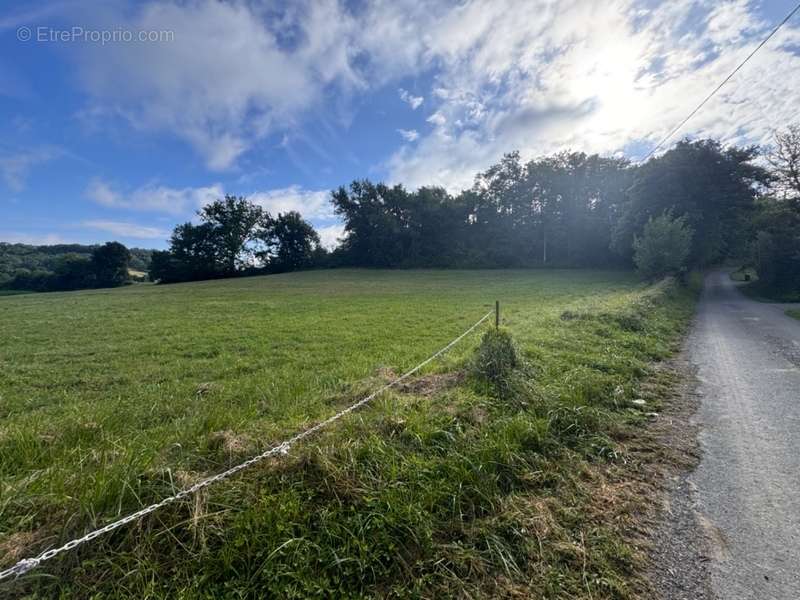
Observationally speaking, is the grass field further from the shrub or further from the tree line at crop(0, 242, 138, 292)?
the tree line at crop(0, 242, 138, 292)

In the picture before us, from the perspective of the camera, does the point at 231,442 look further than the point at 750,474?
No

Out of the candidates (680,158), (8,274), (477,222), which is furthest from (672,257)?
(8,274)

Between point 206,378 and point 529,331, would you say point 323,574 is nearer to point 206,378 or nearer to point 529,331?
point 206,378

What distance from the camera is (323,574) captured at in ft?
6.45

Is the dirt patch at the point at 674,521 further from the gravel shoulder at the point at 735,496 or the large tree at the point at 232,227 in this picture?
the large tree at the point at 232,227

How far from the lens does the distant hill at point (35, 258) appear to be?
6565 centimetres

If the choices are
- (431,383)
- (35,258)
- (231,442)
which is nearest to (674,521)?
(431,383)

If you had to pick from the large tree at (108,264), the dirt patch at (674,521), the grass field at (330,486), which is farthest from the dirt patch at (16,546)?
the large tree at (108,264)

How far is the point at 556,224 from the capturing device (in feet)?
151

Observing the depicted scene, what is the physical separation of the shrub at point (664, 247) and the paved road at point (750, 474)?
1790cm

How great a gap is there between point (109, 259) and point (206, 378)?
238 ft

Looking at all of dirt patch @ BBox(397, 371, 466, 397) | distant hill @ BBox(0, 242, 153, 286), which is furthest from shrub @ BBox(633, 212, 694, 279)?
distant hill @ BBox(0, 242, 153, 286)

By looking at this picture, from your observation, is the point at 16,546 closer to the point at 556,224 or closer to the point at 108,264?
the point at 556,224

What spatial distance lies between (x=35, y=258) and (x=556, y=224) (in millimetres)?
113285
